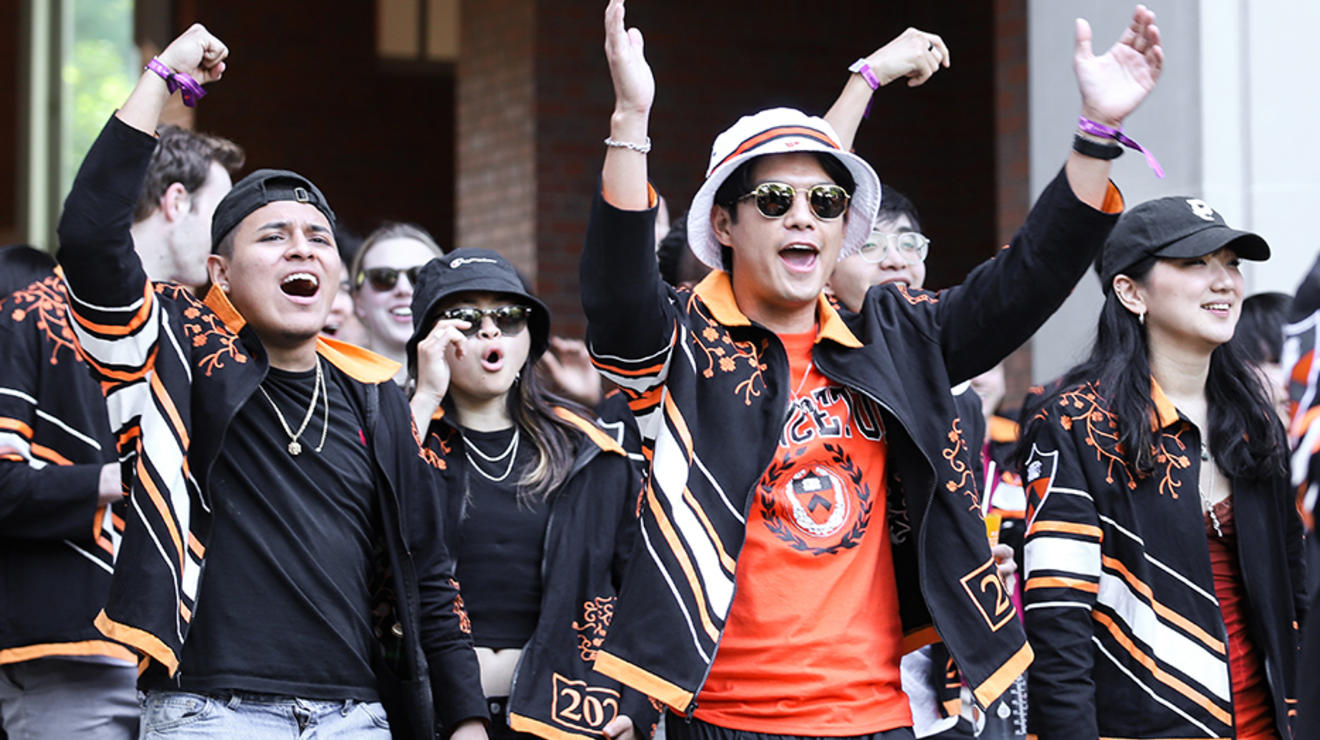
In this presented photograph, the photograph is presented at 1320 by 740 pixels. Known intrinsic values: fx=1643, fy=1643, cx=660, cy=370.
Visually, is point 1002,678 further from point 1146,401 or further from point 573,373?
point 573,373

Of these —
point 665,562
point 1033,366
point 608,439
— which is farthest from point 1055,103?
point 665,562

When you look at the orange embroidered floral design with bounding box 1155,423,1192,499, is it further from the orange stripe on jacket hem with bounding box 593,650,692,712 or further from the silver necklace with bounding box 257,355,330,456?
the silver necklace with bounding box 257,355,330,456

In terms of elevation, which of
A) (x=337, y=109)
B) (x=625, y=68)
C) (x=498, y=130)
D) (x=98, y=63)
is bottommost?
→ (x=625, y=68)

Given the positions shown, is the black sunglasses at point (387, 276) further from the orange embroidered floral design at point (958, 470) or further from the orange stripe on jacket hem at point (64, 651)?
the orange embroidered floral design at point (958, 470)

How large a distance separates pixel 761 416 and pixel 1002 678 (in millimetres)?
730

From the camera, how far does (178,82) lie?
3631mm

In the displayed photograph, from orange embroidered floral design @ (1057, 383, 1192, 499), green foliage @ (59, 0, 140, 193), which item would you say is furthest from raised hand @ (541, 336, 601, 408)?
green foliage @ (59, 0, 140, 193)

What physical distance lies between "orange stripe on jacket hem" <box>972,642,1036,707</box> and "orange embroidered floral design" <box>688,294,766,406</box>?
75cm

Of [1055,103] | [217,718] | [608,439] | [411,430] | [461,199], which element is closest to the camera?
[217,718]

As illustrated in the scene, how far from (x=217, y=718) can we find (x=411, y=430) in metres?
0.89

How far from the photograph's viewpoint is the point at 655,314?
327 cm

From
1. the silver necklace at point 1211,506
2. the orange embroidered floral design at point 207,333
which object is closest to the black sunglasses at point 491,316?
the orange embroidered floral design at point 207,333

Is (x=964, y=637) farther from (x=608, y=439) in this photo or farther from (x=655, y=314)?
(x=608, y=439)

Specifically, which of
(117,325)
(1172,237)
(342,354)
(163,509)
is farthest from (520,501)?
(1172,237)
